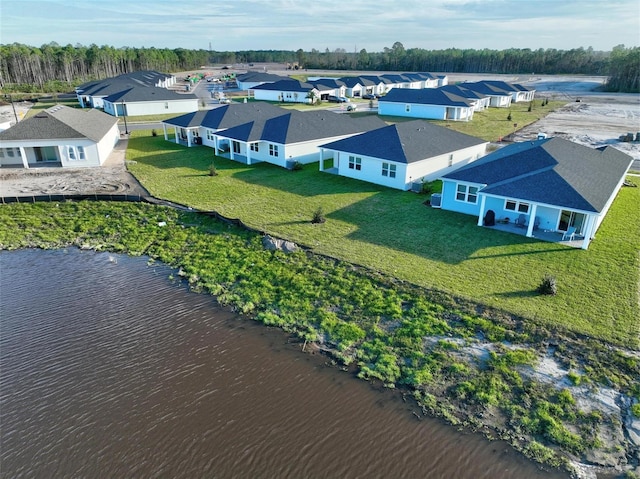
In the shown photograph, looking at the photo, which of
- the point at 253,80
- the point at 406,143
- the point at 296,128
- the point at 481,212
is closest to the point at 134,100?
the point at 296,128

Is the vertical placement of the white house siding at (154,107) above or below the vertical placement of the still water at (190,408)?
above

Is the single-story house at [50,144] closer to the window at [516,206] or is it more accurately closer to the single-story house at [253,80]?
the window at [516,206]

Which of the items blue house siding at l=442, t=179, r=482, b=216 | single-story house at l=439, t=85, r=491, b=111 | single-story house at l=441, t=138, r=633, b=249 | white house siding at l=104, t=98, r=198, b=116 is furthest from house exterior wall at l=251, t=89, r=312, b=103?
blue house siding at l=442, t=179, r=482, b=216

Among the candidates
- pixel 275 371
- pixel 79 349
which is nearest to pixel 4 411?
pixel 79 349

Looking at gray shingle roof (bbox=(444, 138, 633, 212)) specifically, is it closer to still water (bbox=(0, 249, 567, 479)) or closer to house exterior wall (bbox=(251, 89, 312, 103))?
still water (bbox=(0, 249, 567, 479))

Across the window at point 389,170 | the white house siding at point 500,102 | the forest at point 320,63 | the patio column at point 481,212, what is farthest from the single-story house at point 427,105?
the forest at point 320,63
